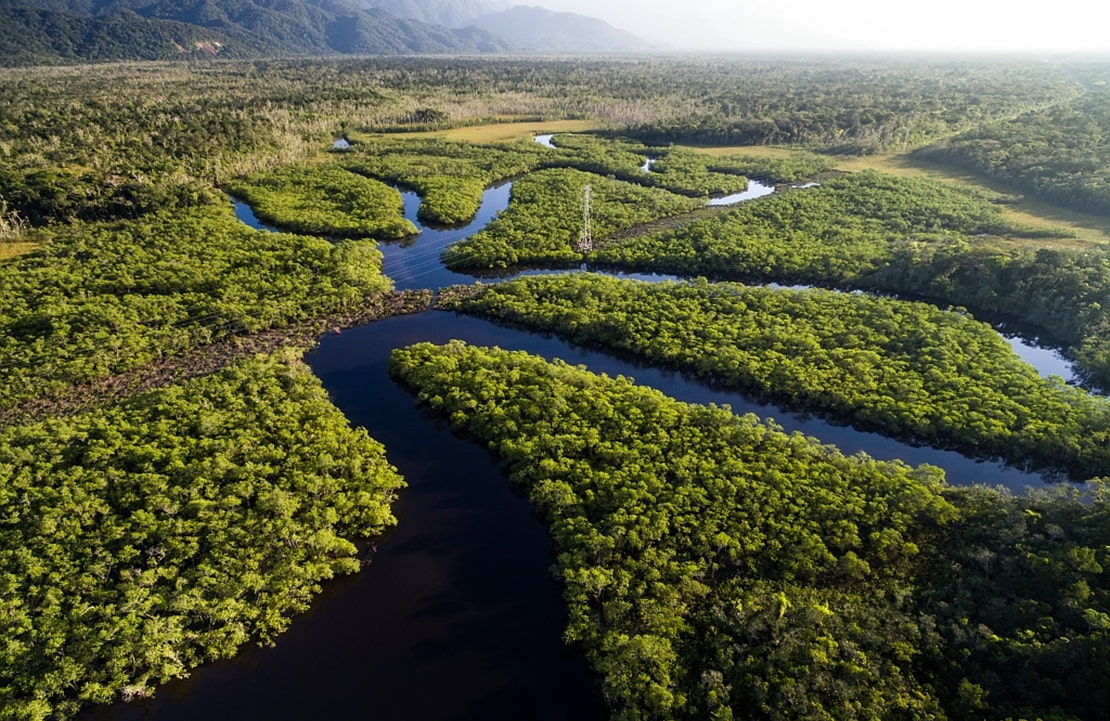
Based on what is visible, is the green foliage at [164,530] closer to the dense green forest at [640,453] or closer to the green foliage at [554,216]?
the dense green forest at [640,453]

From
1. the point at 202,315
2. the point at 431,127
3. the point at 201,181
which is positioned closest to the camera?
the point at 202,315

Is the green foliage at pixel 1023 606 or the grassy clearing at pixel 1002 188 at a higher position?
the grassy clearing at pixel 1002 188

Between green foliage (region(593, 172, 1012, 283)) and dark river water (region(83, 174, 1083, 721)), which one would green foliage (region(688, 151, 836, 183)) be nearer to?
green foliage (region(593, 172, 1012, 283))

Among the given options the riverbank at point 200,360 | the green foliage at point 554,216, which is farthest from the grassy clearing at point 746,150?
the riverbank at point 200,360

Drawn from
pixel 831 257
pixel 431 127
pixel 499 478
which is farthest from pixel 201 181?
pixel 831 257

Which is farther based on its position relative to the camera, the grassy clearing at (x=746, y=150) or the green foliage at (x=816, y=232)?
the grassy clearing at (x=746, y=150)

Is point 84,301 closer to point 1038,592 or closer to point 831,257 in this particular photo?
point 1038,592
